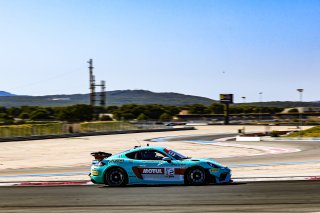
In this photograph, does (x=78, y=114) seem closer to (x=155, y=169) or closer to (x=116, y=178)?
(x=116, y=178)

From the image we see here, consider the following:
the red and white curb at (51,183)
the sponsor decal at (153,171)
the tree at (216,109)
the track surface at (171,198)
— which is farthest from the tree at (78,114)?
the sponsor decal at (153,171)

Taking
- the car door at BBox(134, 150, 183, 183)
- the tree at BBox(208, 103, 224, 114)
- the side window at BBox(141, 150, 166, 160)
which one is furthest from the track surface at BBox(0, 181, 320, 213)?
the tree at BBox(208, 103, 224, 114)

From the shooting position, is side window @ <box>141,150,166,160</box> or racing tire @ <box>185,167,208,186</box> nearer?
racing tire @ <box>185,167,208,186</box>

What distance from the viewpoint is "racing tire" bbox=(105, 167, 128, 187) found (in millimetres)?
15383

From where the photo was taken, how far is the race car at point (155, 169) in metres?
14.9

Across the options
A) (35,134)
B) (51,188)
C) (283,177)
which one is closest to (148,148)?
(51,188)

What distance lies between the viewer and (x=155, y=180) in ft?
49.6

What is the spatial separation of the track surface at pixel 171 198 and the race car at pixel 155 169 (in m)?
0.35

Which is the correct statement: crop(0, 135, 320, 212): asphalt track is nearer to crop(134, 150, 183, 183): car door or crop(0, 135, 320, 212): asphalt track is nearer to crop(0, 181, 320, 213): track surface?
crop(0, 181, 320, 213): track surface

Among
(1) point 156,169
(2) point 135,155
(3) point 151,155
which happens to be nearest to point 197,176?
(1) point 156,169

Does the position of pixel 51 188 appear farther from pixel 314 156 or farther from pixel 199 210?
pixel 314 156

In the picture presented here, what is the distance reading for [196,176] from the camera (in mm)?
14930

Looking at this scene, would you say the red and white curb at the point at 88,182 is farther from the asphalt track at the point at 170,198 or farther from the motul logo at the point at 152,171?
the motul logo at the point at 152,171

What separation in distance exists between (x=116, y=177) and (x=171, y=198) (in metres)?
3.33
